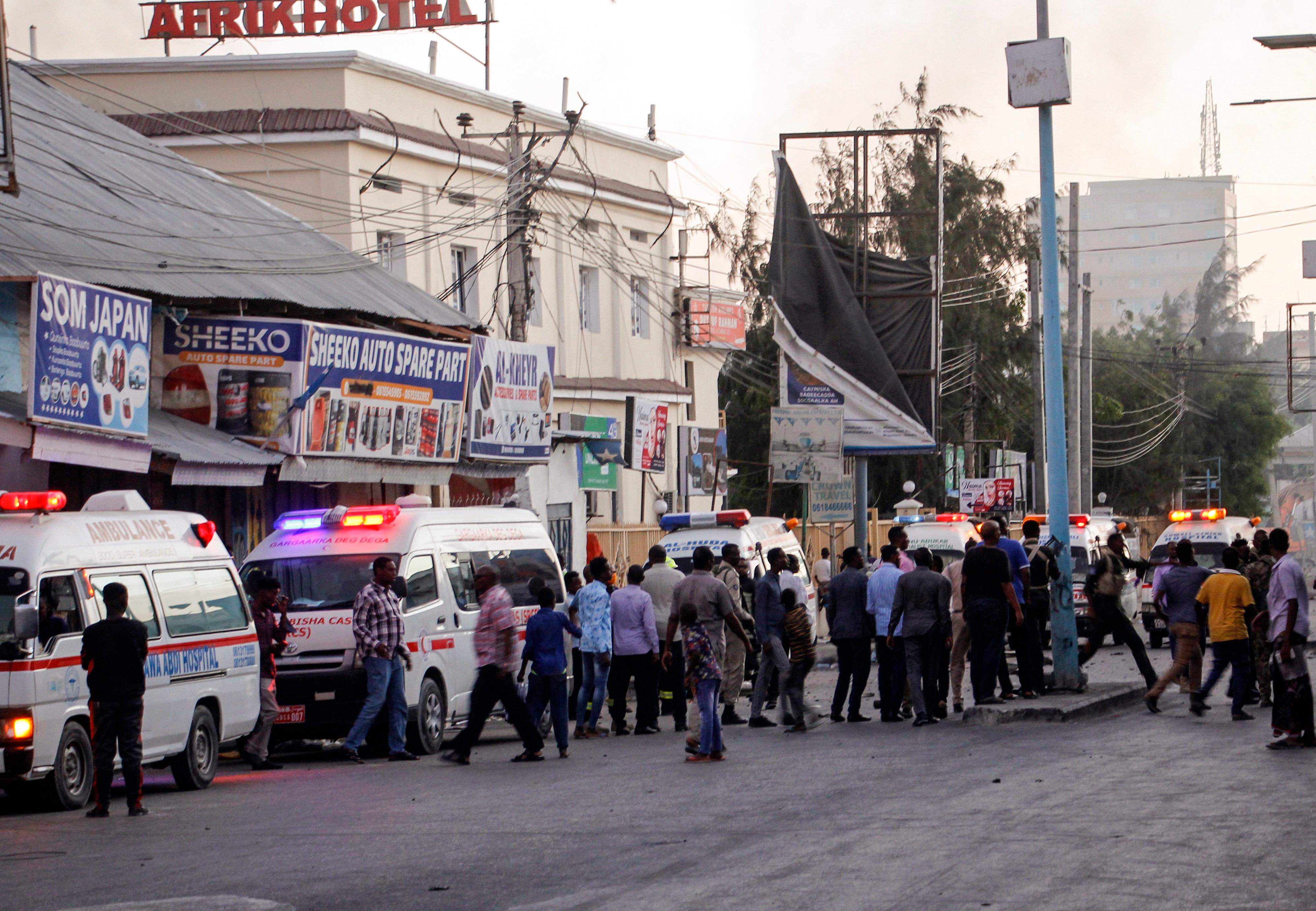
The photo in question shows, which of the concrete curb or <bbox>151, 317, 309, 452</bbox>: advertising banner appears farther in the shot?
<bbox>151, 317, 309, 452</bbox>: advertising banner

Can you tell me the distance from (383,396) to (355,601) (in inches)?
339

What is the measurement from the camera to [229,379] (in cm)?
2136

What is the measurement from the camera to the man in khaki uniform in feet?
56.9

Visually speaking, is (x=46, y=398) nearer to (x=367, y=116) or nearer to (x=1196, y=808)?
(x=1196, y=808)

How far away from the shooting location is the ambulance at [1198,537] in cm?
2880

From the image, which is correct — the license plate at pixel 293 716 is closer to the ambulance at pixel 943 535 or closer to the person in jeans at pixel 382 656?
the person in jeans at pixel 382 656

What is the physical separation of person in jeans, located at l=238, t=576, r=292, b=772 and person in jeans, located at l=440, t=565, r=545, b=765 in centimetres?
176

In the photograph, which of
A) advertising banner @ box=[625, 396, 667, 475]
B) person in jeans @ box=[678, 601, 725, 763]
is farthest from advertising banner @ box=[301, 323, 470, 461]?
advertising banner @ box=[625, 396, 667, 475]

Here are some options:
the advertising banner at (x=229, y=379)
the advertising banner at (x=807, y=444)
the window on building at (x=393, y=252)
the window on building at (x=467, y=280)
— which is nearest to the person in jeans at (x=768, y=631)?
the advertising banner at (x=229, y=379)

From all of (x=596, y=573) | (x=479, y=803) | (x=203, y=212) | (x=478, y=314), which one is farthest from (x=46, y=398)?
(x=478, y=314)

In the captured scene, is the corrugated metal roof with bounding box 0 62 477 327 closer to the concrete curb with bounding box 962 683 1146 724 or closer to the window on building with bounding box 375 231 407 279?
the window on building with bounding box 375 231 407 279

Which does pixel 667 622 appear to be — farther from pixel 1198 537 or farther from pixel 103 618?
pixel 1198 537

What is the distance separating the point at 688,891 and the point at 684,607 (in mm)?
6598

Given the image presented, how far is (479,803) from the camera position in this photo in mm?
11625
